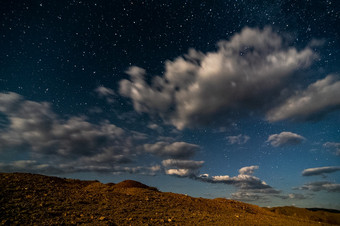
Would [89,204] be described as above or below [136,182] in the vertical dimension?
below

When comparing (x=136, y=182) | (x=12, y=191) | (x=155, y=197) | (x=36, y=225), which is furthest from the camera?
(x=136, y=182)

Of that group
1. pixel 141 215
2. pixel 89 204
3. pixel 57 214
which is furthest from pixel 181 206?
pixel 57 214

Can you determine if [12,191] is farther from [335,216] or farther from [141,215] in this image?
[335,216]

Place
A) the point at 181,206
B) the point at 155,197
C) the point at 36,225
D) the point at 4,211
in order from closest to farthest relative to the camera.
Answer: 1. the point at 36,225
2. the point at 4,211
3. the point at 181,206
4. the point at 155,197

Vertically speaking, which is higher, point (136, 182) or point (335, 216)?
point (136, 182)

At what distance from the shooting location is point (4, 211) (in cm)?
1153

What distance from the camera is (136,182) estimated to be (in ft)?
97.3

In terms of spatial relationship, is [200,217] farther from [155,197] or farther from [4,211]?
[4,211]

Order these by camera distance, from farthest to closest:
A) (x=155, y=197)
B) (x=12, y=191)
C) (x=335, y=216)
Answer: (x=335, y=216) → (x=155, y=197) → (x=12, y=191)

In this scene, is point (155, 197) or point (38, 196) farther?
point (155, 197)

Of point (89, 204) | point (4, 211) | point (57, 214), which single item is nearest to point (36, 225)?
point (57, 214)

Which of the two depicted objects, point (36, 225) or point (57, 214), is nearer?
point (36, 225)

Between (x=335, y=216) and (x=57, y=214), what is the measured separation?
7520 centimetres

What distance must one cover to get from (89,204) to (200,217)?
9.45 m
